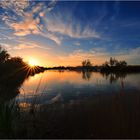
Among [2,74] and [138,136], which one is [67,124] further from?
[2,74]

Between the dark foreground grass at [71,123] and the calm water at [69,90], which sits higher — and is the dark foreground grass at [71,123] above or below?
above

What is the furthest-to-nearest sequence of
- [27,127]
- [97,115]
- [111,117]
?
[97,115]
[111,117]
[27,127]

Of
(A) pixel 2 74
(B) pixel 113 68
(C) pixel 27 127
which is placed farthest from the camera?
(B) pixel 113 68

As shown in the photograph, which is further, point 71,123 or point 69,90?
point 69,90

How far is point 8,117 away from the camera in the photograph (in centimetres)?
565

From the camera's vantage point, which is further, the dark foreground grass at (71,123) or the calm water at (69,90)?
the calm water at (69,90)

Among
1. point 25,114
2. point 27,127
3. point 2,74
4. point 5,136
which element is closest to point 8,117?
point 5,136

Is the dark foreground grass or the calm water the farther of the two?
the calm water

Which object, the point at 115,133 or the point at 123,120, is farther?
the point at 123,120

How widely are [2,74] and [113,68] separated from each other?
70.8 metres

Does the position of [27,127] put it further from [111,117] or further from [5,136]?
[111,117]

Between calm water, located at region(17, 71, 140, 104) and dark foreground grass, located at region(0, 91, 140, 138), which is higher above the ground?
dark foreground grass, located at region(0, 91, 140, 138)

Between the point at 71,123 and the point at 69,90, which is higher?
the point at 71,123

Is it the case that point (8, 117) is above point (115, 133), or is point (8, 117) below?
above
